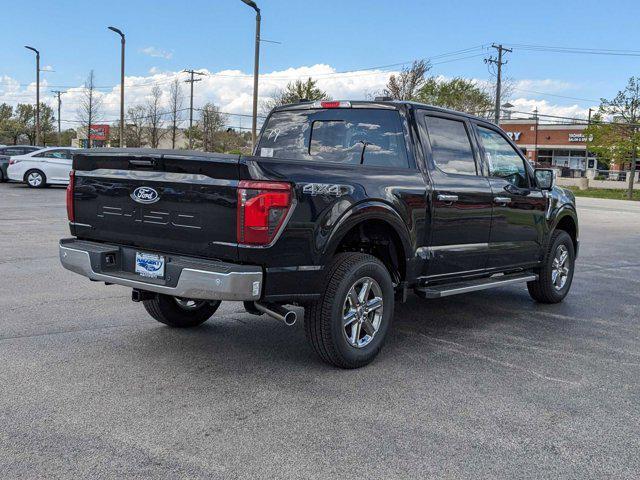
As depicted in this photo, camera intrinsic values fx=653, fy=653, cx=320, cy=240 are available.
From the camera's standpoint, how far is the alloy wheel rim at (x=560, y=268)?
7.24 m

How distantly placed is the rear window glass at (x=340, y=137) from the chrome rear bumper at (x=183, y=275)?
1.77m

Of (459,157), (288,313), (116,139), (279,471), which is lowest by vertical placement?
(279,471)

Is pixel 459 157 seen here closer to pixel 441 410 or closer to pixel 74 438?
pixel 441 410

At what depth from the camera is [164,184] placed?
429 centimetres

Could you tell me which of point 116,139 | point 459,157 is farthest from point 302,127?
point 116,139

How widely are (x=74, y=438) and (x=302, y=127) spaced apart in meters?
3.35

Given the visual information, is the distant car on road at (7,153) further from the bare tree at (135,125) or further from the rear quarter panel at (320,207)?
the bare tree at (135,125)

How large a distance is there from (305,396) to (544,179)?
3.92 meters

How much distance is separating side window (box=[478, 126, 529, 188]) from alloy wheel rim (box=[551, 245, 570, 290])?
112 centimetres

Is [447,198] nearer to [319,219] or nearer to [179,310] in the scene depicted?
[319,219]

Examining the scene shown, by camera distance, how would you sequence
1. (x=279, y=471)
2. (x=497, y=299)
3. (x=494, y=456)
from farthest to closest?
(x=497, y=299) → (x=494, y=456) → (x=279, y=471)

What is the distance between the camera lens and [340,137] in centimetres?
555

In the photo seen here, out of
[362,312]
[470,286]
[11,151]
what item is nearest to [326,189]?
[362,312]

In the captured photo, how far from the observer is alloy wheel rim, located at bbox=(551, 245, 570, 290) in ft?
23.7
